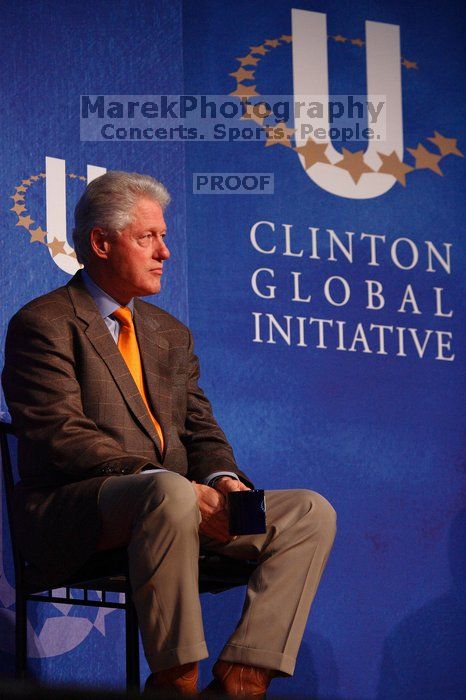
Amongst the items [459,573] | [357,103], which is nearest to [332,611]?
[459,573]

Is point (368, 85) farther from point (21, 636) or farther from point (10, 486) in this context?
point (21, 636)

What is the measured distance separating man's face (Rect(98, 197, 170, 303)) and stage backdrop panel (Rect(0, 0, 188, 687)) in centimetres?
53

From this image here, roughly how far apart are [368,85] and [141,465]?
2079 mm

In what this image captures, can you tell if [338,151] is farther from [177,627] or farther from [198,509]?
[177,627]

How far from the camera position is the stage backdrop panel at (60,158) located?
2.98 meters

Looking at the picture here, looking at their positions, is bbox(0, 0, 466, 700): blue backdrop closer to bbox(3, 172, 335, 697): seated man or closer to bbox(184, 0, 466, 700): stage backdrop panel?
bbox(184, 0, 466, 700): stage backdrop panel

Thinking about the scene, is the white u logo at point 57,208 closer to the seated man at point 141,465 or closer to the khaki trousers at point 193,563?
the seated man at point 141,465

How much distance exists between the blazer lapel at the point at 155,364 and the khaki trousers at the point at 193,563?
367 millimetres

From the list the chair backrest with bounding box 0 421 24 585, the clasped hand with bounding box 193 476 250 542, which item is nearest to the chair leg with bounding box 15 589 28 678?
the chair backrest with bounding box 0 421 24 585

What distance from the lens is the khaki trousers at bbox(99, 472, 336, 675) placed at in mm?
1965

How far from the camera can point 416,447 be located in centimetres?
360

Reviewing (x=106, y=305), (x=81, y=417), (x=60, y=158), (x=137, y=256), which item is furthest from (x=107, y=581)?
(x=60, y=158)

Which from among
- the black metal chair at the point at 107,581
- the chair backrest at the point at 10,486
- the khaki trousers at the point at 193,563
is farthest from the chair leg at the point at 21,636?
the khaki trousers at the point at 193,563

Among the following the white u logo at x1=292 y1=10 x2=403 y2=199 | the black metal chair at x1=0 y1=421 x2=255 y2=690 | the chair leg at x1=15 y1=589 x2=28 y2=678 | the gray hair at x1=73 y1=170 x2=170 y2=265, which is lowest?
the chair leg at x1=15 y1=589 x2=28 y2=678
